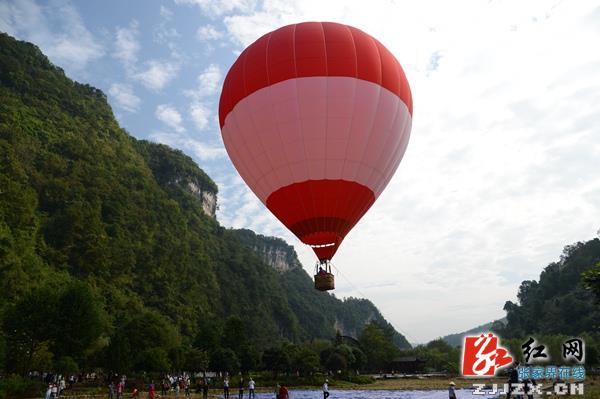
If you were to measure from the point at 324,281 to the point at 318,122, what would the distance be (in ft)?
20.1

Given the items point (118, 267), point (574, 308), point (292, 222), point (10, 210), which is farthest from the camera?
point (574, 308)

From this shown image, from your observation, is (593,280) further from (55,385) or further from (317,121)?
(55,385)

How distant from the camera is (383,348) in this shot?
8531cm

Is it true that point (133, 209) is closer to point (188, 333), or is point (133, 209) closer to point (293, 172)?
point (188, 333)

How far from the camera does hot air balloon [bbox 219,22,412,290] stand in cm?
1878

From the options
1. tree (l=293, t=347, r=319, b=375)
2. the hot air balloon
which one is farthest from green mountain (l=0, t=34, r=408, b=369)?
the hot air balloon

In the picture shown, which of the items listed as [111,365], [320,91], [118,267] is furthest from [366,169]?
[118,267]

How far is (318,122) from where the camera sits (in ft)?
61.4

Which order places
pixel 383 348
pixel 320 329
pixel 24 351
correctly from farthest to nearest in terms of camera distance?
pixel 320 329
pixel 383 348
pixel 24 351

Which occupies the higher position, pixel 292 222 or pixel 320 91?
pixel 320 91

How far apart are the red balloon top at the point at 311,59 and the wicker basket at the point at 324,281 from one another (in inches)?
302

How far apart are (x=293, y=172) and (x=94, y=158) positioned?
10476 cm

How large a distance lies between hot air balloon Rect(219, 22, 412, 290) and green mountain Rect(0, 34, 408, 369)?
20.3 m

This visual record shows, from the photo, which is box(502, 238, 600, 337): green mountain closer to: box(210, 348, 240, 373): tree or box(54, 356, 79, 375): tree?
box(210, 348, 240, 373): tree
